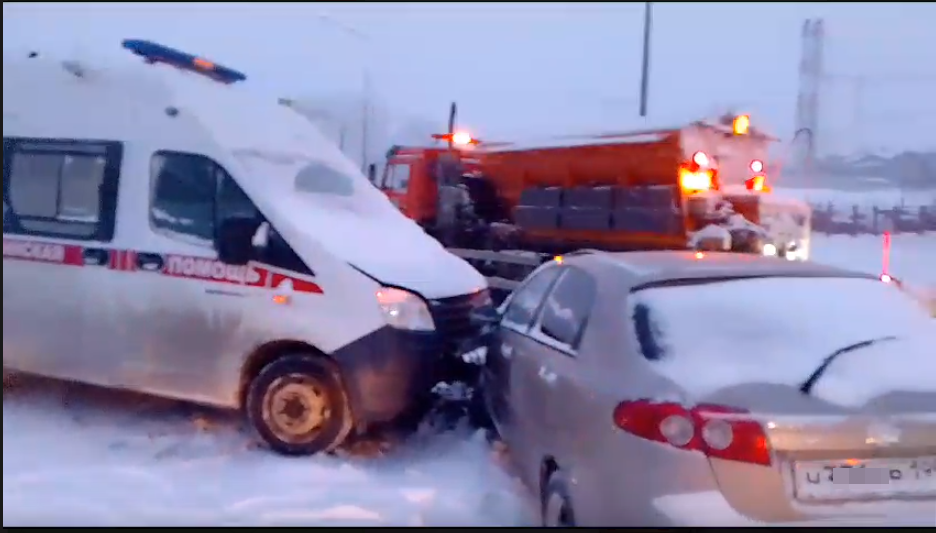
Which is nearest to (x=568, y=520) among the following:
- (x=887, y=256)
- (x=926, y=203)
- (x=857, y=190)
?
(x=887, y=256)

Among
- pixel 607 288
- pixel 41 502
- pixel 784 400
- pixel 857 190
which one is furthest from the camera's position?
pixel 857 190

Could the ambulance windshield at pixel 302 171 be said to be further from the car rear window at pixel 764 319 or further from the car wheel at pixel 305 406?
the car rear window at pixel 764 319

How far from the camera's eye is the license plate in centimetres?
340

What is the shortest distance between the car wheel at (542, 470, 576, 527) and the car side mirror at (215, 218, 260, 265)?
245 centimetres

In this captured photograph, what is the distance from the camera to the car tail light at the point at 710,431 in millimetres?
3377

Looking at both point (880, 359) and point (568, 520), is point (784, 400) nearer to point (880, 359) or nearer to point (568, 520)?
point (880, 359)

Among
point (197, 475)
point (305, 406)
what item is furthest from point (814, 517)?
point (197, 475)

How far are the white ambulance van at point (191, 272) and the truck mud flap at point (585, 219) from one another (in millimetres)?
5969

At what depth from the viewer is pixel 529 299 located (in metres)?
5.62

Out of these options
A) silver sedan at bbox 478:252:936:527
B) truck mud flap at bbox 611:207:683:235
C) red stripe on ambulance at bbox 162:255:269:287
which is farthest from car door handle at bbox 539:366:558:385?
truck mud flap at bbox 611:207:683:235

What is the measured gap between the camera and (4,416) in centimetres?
589

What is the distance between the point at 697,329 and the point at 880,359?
706 millimetres

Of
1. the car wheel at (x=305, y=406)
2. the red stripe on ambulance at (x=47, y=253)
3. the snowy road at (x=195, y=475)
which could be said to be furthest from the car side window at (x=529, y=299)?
the red stripe on ambulance at (x=47, y=253)

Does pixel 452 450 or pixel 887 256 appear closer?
pixel 452 450
